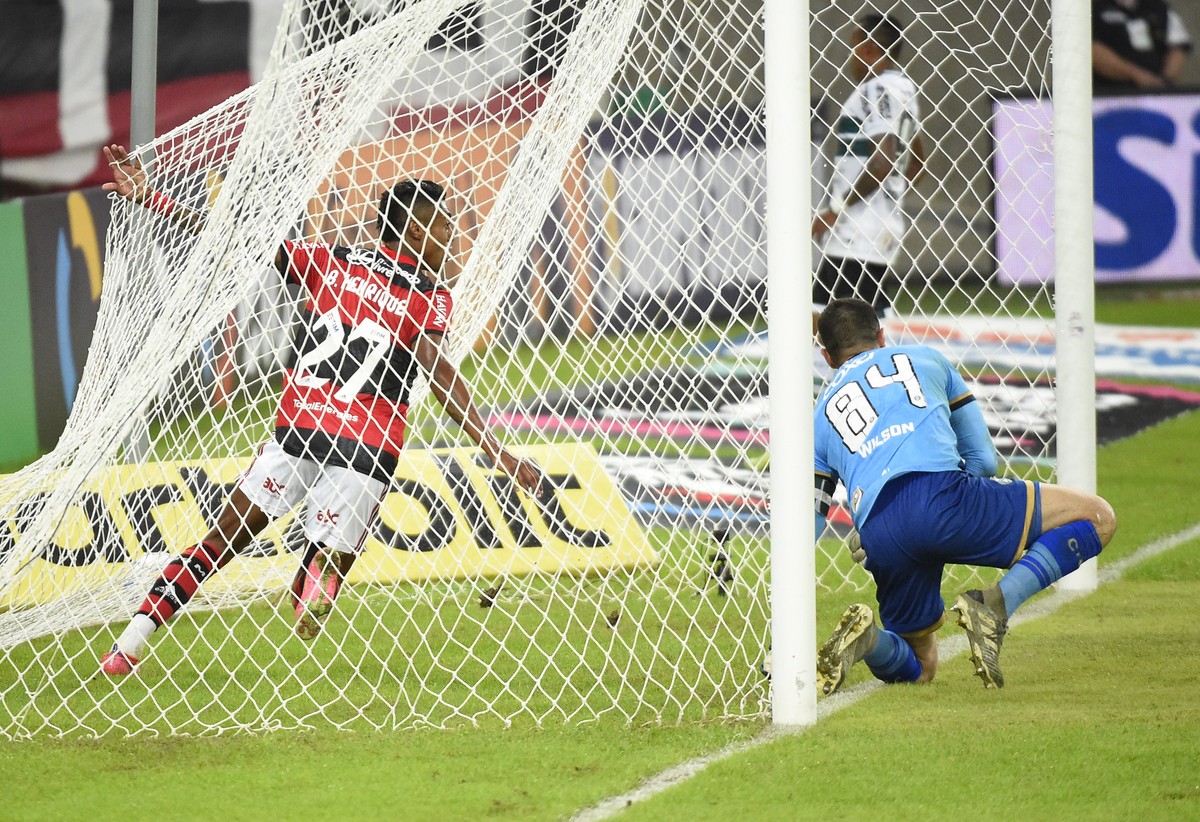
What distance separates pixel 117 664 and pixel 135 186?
1.44m

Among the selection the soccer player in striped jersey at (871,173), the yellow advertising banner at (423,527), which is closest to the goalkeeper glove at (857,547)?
the yellow advertising banner at (423,527)

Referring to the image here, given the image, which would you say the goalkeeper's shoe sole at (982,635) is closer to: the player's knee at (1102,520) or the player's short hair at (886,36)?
the player's knee at (1102,520)

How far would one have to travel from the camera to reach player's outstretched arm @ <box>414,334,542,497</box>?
4539mm

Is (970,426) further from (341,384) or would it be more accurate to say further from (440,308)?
(341,384)

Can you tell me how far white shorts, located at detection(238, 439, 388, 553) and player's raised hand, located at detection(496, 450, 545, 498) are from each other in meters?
0.53

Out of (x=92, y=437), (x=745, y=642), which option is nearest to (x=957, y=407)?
(x=745, y=642)

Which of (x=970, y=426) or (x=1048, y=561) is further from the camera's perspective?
(x=970, y=426)

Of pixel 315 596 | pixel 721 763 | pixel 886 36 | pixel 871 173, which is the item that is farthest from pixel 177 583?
pixel 886 36

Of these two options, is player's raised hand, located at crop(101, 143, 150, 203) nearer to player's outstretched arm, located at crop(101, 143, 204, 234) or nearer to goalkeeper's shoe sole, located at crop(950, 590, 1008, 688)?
player's outstretched arm, located at crop(101, 143, 204, 234)

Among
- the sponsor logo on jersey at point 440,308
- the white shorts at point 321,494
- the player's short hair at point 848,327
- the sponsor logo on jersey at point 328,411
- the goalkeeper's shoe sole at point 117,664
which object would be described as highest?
the sponsor logo on jersey at point 440,308

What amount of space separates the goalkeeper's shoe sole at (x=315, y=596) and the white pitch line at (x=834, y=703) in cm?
144

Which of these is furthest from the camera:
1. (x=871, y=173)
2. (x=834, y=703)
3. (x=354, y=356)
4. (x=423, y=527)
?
(x=871, y=173)

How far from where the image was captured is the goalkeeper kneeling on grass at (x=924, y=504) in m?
4.39

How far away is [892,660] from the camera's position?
177 inches
